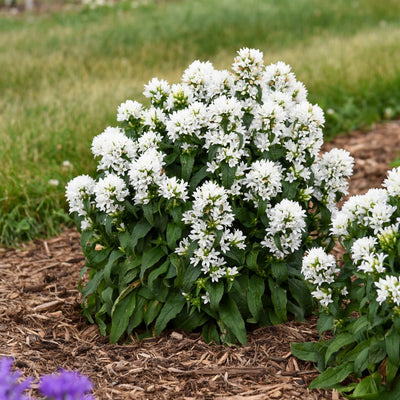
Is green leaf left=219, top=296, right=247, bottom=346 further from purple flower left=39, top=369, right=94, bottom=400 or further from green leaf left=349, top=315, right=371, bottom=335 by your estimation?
purple flower left=39, top=369, right=94, bottom=400

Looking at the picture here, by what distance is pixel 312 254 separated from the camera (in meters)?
2.85

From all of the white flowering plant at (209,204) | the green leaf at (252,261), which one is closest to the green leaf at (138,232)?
the white flowering plant at (209,204)

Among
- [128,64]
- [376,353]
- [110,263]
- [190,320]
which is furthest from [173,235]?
[128,64]

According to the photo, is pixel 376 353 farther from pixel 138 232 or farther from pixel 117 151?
pixel 117 151

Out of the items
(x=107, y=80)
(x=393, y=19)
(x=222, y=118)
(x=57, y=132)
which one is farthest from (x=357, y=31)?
(x=222, y=118)

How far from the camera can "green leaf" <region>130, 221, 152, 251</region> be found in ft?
10.4

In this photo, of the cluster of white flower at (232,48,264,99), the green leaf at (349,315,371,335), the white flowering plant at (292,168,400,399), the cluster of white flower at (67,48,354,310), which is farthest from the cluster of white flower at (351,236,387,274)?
the cluster of white flower at (232,48,264,99)

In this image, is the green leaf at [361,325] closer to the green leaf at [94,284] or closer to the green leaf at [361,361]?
the green leaf at [361,361]

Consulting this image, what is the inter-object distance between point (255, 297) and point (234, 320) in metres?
0.16

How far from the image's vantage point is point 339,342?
2756mm

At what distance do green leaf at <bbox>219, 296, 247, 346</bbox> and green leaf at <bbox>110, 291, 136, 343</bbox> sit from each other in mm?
497

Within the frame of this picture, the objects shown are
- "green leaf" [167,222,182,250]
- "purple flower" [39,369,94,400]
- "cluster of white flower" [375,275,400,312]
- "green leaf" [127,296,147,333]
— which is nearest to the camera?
"purple flower" [39,369,94,400]

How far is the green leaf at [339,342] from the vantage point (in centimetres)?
274

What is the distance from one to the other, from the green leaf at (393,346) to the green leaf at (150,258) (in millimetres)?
1241
